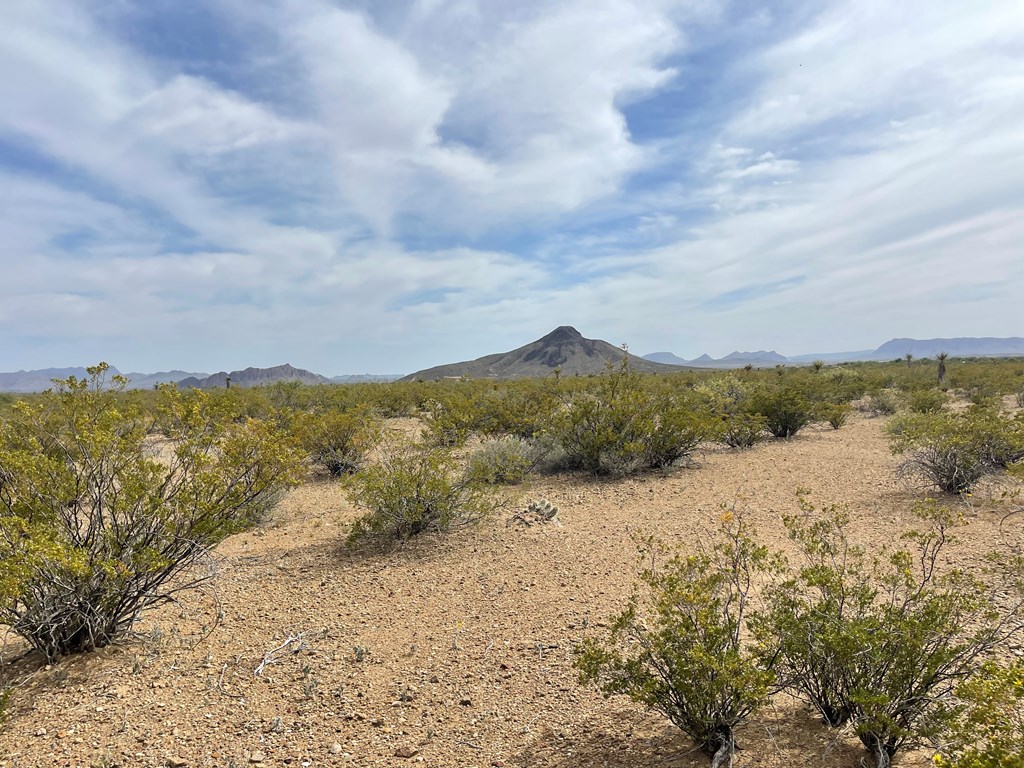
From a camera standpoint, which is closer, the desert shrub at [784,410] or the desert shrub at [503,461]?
the desert shrub at [503,461]

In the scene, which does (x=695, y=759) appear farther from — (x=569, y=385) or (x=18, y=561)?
(x=569, y=385)

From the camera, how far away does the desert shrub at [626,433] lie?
1095 cm

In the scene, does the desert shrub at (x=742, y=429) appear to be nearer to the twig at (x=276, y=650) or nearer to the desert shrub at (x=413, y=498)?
the desert shrub at (x=413, y=498)

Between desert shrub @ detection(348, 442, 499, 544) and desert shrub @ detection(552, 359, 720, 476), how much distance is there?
A: 373cm

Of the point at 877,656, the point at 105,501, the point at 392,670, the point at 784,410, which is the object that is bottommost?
the point at 392,670

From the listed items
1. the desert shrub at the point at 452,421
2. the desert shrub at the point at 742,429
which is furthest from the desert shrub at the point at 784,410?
the desert shrub at the point at 452,421

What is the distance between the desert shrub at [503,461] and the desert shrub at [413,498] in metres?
0.59

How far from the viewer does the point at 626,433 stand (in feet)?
36.6

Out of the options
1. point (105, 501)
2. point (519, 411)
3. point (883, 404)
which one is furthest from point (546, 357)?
point (105, 501)

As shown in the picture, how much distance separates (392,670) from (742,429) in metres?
11.8

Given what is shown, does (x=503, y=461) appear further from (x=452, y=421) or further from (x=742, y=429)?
(x=742, y=429)

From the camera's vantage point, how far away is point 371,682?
427cm

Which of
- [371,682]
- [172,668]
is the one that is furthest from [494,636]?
[172,668]

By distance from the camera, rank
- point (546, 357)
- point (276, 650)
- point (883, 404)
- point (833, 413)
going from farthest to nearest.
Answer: point (546, 357) → point (883, 404) → point (833, 413) → point (276, 650)
